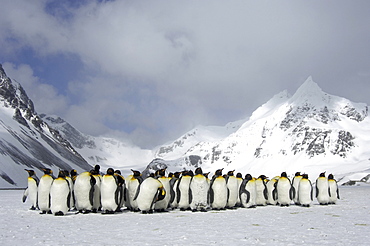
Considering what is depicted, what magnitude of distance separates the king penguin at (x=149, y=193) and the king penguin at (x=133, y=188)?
1.29 metres

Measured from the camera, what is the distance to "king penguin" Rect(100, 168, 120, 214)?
16.5m

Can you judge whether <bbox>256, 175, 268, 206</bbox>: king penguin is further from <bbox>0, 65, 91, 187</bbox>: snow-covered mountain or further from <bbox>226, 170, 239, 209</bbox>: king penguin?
<bbox>0, 65, 91, 187</bbox>: snow-covered mountain

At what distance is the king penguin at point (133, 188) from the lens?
1814 cm

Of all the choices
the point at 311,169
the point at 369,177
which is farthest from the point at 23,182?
the point at 311,169

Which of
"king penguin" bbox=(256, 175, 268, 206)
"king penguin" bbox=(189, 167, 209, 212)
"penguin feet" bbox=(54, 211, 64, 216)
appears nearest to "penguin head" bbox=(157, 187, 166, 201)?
"king penguin" bbox=(189, 167, 209, 212)

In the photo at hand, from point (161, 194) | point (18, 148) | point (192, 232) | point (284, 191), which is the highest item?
point (18, 148)

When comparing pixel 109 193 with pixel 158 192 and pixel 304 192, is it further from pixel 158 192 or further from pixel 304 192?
pixel 304 192

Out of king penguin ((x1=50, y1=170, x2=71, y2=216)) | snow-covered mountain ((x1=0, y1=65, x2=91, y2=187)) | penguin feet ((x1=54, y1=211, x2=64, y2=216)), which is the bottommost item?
penguin feet ((x1=54, y1=211, x2=64, y2=216))

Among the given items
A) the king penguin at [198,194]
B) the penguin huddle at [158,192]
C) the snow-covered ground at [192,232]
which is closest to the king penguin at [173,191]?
the penguin huddle at [158,192]

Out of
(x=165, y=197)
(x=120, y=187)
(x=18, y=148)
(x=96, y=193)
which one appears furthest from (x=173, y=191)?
(x=18, y=148)

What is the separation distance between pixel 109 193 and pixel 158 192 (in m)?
2.21

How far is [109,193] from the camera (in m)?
16.5

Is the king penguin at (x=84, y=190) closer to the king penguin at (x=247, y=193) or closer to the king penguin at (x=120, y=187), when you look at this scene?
the king penguin at (x=120, y=187)

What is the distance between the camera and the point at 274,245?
870 centimetres
